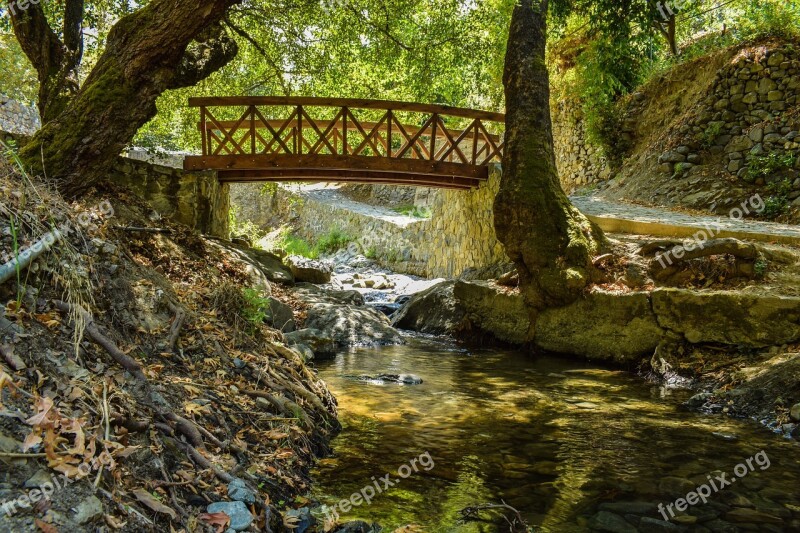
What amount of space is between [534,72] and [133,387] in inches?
299

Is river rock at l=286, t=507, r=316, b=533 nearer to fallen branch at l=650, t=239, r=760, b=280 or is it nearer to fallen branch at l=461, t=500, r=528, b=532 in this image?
fallen branch at l=461, t=500, r=528, b=532

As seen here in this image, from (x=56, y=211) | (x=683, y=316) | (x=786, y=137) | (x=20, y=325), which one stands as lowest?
(x=683, y=316)

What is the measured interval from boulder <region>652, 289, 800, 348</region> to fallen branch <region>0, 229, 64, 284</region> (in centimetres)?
630

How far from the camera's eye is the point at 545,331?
7949 mm

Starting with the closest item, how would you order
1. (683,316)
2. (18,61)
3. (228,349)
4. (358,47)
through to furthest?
(228,349)
(683,316)
(358,47)
(18,61)

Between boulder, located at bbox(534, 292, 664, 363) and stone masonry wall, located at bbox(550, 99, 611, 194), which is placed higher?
stone masonry wall, located at bbox(550, 99, 611, 194)

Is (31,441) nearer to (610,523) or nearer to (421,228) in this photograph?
(610,523)

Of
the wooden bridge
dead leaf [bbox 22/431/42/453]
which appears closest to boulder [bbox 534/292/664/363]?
the wooden bridge

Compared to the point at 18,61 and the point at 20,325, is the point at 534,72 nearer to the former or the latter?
the point at 20,325

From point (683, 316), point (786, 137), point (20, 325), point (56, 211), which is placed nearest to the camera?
point (20, 325)

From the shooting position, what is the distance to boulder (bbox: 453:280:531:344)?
8.35 meters

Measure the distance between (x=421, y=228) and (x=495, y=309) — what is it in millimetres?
8354

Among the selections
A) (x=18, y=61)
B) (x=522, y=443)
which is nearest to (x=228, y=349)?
(x=522, y=443)

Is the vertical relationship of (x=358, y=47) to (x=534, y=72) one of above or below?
above
